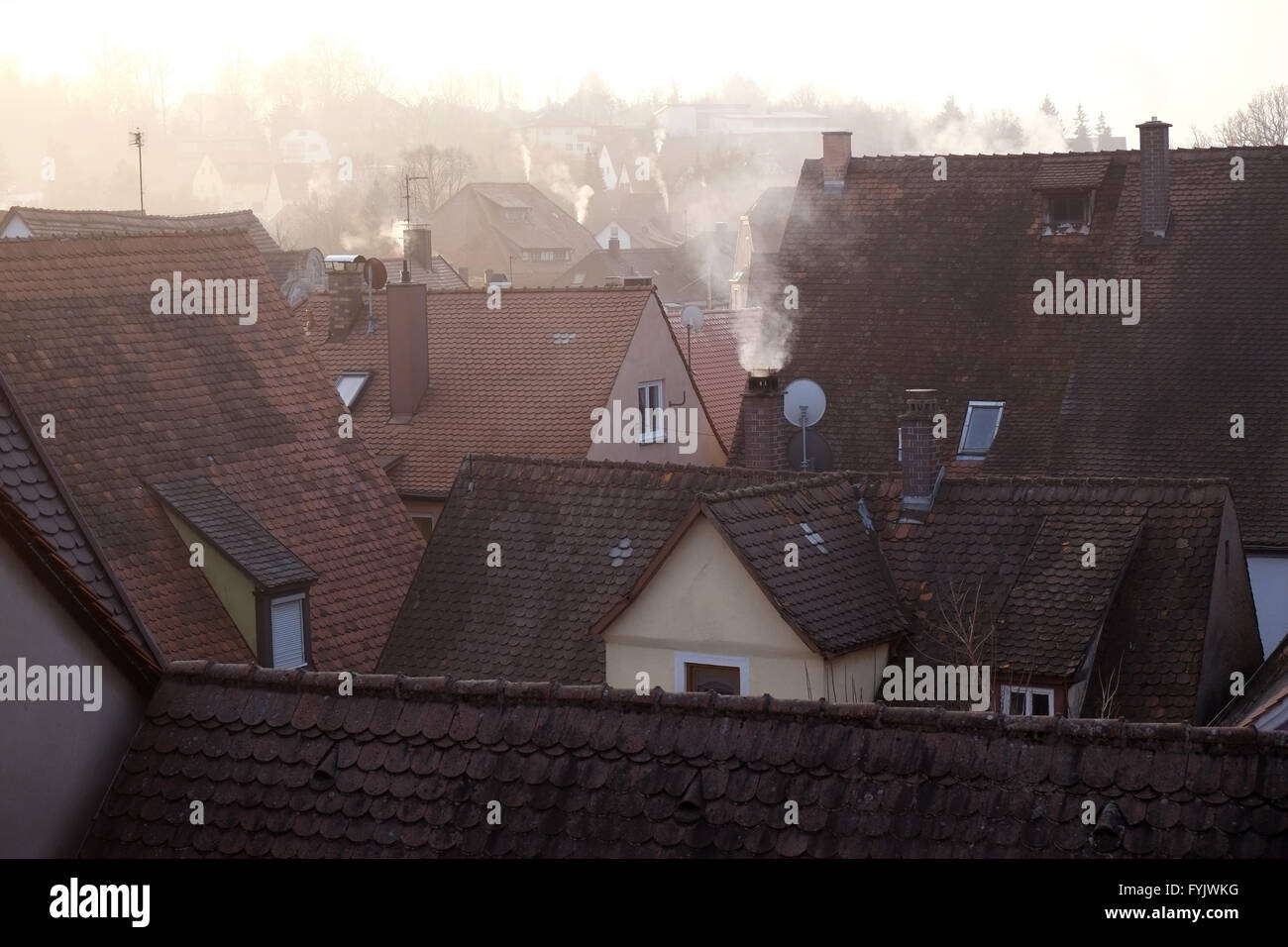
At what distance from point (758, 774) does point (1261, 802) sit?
2.22 meters

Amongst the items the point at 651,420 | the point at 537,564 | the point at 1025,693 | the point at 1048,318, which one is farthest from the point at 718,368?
the point at 1025,693

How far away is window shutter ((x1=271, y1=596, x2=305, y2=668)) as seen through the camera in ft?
61.5

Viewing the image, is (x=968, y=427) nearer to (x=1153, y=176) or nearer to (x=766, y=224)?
(x=1153, y=176)

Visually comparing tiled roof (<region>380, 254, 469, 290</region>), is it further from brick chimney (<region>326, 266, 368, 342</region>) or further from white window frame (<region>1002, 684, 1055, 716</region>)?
white window frame (<region>1002, 684, 1055, 716</region>)

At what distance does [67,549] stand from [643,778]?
3.44 metres

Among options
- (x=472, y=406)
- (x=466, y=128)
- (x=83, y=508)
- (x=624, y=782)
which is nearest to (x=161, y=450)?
(x=83, y=508)

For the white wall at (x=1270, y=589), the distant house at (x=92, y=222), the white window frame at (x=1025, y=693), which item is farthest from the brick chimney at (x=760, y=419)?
the distant house at (x=92, y=222)

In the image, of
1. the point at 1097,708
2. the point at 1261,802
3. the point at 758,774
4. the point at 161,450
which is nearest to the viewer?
the point at 1261,802

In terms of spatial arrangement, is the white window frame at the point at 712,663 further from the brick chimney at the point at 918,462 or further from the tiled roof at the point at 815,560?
the brick chimney at the point at 918,462

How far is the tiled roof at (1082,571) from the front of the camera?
54.8ft

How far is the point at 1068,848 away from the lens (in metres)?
7.88

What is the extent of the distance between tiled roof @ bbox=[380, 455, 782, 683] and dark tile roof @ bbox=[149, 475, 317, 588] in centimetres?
128

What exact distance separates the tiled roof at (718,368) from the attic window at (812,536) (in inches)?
645

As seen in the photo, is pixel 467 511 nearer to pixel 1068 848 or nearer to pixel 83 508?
pixel 83 508
